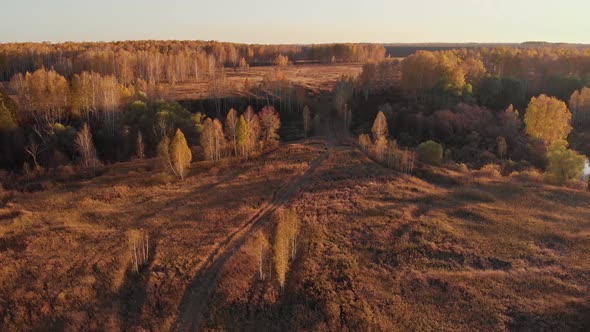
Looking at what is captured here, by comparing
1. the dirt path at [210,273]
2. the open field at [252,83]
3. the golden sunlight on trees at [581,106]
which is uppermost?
the open field at [252,83]

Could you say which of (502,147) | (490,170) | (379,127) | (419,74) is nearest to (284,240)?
(379,127)

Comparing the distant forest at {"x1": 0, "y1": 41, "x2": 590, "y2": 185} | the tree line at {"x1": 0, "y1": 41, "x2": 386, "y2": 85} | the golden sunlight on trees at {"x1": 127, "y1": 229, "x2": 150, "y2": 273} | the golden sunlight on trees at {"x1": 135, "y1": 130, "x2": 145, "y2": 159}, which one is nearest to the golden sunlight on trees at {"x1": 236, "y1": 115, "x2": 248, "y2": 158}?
the distant forest at {"x1": 0, "y1": 41, "x2": 590, "y2": 185}

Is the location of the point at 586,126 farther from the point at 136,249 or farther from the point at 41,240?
the point at 41,240

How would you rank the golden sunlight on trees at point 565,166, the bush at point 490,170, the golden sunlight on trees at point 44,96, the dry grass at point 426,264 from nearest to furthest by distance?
the dry grass at point 426,264 < the golden sunlight on trees at point 565,166 < the bush at point 490,170 < the golden sunlight on trees at point 44,96

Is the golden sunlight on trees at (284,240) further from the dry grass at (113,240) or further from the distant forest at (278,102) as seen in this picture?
the distant forest at (278,102)

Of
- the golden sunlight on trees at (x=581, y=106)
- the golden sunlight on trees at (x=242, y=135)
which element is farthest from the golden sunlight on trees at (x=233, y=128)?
the golden sunlight on trees at (x=581, y=106)

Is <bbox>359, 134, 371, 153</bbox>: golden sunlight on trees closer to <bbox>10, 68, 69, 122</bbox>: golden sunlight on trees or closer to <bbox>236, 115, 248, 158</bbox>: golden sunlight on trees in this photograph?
<bbox>236, 115, 248, 158</bbox>: golden sunlight on trees
